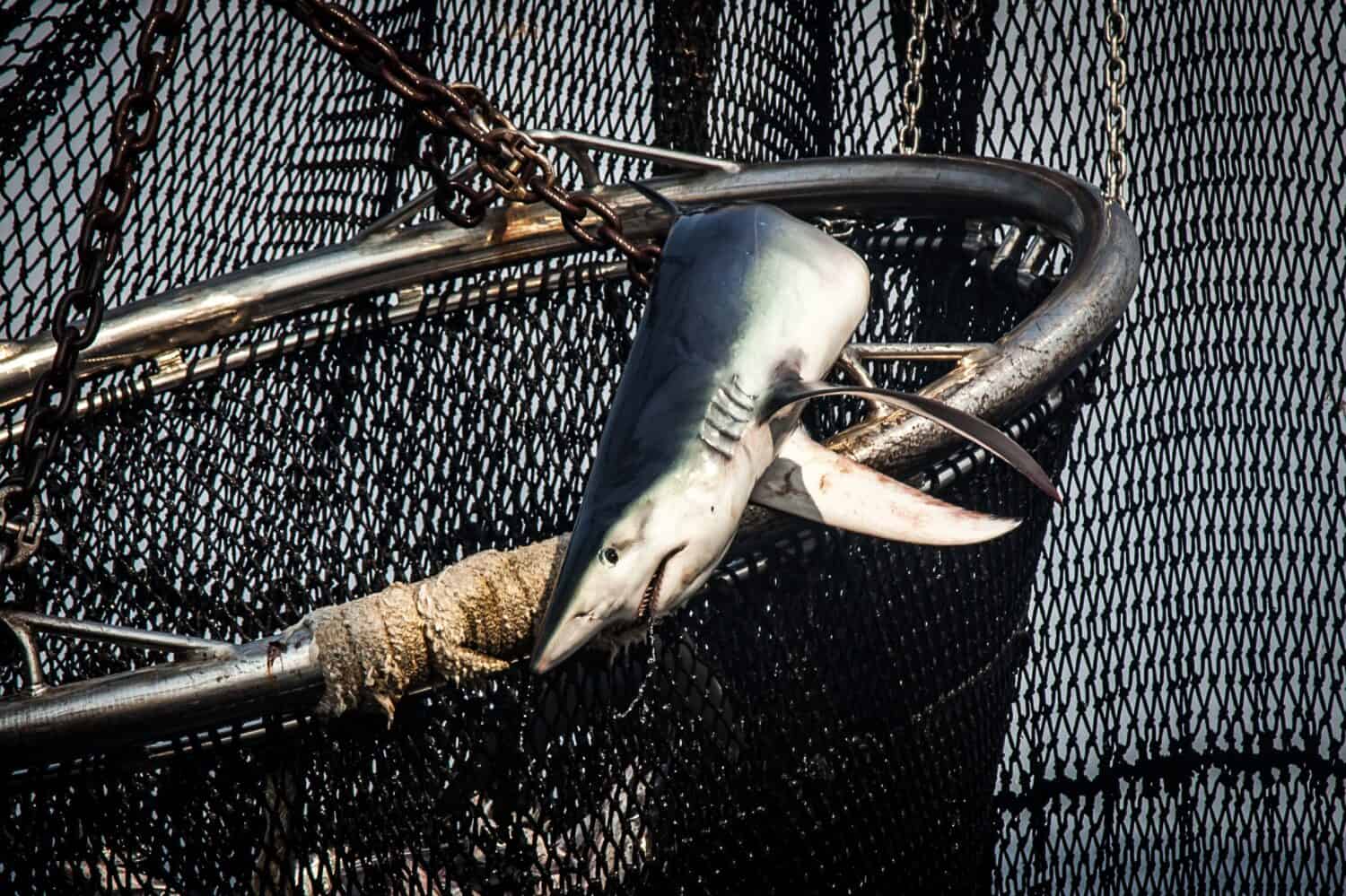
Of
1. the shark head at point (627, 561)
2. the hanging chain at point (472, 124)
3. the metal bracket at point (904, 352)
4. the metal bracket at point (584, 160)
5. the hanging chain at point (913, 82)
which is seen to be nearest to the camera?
the shark head at point (627, 561)

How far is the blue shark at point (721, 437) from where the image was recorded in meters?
1.13

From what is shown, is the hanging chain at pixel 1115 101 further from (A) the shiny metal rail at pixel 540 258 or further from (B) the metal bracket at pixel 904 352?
(B) the metal bracket at pixel 904 352

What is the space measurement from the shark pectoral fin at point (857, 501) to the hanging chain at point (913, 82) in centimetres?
71

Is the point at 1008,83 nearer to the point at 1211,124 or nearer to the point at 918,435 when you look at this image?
the point at 1211,124

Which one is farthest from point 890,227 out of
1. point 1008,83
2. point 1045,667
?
point 1045,667

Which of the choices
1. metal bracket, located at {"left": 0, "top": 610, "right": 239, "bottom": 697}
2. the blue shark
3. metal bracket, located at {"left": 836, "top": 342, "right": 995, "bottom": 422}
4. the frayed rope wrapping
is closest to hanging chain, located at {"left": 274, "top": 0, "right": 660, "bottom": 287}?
the blue shark

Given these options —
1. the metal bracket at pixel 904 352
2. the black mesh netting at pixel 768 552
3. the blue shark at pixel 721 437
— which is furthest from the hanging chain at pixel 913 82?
the blue shark at pixel 721 437

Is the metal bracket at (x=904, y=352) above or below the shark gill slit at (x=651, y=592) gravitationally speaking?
above

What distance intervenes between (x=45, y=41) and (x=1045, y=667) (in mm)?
1606

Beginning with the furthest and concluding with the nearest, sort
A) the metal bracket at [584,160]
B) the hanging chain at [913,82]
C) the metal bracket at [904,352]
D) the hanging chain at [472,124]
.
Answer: the hanging chain at [913,82] → the metal bracket at [584,160] → the metal bracket at [904,352] → the hanging chain at [472,124]

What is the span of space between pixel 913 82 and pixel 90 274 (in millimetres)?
1114

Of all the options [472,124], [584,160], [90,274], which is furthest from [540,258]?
[90,274]

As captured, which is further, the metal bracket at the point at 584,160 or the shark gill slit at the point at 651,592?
the metal bracket at the point at 584,160

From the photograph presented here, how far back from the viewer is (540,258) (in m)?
1.93
